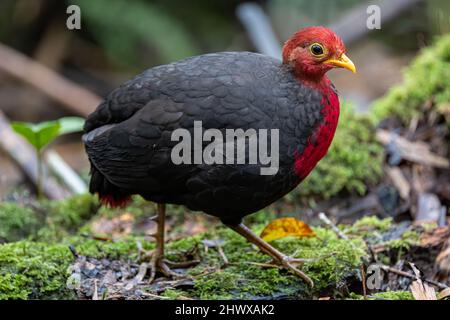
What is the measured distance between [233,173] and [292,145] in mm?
347

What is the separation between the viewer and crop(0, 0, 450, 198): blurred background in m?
9.02

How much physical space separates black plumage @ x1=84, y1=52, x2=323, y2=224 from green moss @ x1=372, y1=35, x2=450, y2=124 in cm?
253

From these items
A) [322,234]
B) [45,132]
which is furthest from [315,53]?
[45,132]

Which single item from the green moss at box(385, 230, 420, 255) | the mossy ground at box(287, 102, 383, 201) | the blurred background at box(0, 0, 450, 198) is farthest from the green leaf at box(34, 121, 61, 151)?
the blurred background at box(0, 0, 450, 198)

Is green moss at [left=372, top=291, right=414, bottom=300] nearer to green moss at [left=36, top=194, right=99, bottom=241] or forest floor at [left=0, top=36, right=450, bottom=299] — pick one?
forest floor at [left=0, top=36, right=450, bottom=299]

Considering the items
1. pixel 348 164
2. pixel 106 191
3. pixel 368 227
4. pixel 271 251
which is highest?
pixel 348 164

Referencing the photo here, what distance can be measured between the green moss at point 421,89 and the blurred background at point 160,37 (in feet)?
7.57

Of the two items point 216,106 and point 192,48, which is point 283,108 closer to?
point 216,106

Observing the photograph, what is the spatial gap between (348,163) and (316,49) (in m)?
1.88

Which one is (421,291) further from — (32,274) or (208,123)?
(32,274)

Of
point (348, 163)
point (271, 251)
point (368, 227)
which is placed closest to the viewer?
point (271, 251)

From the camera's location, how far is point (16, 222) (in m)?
4.87

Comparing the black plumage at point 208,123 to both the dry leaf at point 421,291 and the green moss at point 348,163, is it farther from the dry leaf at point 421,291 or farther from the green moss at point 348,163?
the green moss at point 348,163
